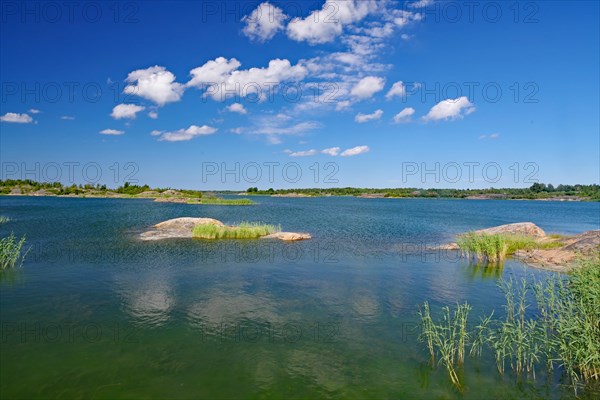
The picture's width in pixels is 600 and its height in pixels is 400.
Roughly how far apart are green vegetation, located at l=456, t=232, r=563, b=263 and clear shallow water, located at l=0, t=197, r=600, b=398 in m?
Answer: 1.64

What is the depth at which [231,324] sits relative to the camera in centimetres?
1368

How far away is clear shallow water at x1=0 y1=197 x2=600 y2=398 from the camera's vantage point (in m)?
9.48

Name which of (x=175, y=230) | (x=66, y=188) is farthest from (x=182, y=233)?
(x=66, y=188)

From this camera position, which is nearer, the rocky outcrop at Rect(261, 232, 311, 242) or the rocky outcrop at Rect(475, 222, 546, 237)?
the rocky outcrop at Rect(475, 222, 546, 237)

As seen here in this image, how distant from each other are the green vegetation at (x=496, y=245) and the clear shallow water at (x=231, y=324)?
64.6 inches

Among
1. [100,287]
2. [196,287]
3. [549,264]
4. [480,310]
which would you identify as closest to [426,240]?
[549,264]

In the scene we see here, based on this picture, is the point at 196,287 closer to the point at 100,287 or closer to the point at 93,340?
the point at 100,287

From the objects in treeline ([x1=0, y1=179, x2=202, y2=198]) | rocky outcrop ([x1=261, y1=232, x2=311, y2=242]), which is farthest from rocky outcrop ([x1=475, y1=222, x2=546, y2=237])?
treeline ([x1=0, y1=179, x2=202, y2=198])

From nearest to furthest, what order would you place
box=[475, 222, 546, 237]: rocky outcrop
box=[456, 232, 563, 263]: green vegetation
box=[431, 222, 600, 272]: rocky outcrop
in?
box=[431, 222, 600, 272]: rocky outcrop < box=[456, 232, 563, 263]: green vegetation < box=[475, 222, 546, 237]: rocky outcrop

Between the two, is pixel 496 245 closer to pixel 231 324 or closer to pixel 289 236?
pixel 289 236

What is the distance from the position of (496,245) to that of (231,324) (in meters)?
22.1

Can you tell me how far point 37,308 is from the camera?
49.4ft

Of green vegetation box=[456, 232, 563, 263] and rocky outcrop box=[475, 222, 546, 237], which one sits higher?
rocky outcrop box=[475, 222, 546, 237]

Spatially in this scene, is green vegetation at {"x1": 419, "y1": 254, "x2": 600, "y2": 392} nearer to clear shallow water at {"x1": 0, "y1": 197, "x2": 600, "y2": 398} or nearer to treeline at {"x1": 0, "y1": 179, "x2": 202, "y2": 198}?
clear shallow water at {"x1": 0, "y1": 197, "x2": 600, "y2": 398}
